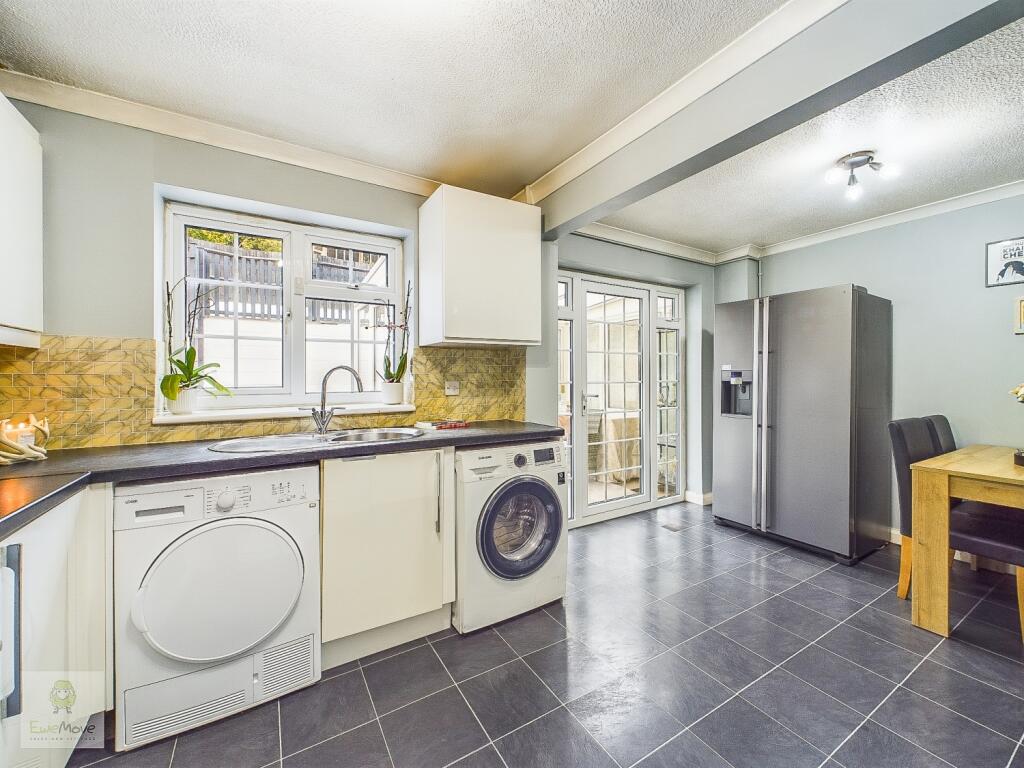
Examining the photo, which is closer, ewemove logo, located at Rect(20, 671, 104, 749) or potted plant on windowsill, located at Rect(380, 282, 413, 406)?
ewemove logo, located at Rect(20, 671, 104, 749)

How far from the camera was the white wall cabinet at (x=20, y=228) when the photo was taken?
4.99ft

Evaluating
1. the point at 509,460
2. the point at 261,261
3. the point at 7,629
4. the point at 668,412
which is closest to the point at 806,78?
the point at 509,460

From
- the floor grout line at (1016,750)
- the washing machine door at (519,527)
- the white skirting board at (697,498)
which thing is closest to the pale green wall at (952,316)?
the white skirting board at (697,498)

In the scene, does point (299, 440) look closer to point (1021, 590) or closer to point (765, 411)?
point (765, 411)

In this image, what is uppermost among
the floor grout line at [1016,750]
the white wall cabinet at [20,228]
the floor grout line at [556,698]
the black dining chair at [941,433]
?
the white wall cabinet at [20,228]

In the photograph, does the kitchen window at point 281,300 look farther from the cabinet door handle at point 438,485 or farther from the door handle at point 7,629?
the door handle at point 7,629

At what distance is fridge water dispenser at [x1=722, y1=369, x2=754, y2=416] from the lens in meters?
3.43

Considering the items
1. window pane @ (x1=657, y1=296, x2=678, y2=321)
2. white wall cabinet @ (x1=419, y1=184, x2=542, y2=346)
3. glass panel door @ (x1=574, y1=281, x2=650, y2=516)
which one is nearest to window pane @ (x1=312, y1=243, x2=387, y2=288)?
white wall cabinet @ (x1=419, y1=184, x2=542, y2=346)

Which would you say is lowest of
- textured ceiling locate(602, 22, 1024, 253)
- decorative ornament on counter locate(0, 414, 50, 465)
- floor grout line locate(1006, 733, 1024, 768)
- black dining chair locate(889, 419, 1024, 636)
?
floor grout line locate(1006, 733, 1024, 768)

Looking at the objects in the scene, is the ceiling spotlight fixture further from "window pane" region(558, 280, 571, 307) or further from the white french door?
"window pane" region(558, 280, 571, 307)

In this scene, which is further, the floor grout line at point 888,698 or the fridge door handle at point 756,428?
the fridge door handle at point 756,428

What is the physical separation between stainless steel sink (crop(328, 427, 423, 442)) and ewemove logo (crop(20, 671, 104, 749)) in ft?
3.96

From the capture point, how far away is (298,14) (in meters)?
1.48

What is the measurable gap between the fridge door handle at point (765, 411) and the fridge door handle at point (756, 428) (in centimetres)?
3
